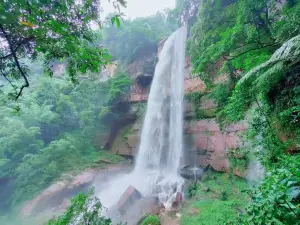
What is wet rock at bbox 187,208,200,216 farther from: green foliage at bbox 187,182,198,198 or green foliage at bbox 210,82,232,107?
green foliage at bbox 210,82,232,107

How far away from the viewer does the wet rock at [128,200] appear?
24.7ft

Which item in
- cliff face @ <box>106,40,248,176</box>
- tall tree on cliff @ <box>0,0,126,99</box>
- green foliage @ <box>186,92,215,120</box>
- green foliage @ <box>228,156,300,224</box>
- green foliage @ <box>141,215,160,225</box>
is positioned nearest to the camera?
green foliage @ <box>228,156,300,224</box>

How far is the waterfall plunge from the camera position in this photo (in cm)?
906

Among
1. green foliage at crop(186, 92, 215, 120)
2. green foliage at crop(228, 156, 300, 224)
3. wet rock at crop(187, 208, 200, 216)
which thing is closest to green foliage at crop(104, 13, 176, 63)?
green foliage at crop(186, 92, 215, 120)

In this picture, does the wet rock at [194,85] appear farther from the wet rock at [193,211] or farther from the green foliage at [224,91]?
the wet rock at [193,211]

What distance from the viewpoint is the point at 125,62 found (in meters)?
18.6

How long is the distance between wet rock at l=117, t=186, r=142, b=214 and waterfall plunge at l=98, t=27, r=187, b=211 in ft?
2.12

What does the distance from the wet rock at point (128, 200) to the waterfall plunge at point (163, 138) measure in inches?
25.5

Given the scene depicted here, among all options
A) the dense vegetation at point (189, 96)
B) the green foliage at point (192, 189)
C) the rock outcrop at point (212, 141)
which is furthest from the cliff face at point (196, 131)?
the green foliage at point (192, 189)

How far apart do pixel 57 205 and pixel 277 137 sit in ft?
32.9

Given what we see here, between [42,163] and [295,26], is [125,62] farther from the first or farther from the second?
[295,26]

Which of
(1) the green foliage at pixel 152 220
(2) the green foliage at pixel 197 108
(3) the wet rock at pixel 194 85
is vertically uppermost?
(3) the wet rock at pixel 194 85

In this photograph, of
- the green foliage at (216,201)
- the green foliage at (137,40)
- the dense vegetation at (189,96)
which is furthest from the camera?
the green foliage at (137,40)

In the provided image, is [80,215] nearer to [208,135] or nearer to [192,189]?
[192,189]
